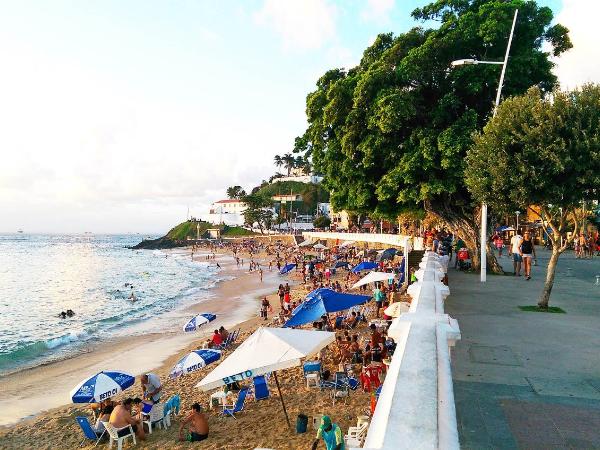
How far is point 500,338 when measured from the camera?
878 cm

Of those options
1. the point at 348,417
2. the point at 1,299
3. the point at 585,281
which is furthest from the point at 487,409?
the point at 1,299

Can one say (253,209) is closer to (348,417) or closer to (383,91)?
(383,91)

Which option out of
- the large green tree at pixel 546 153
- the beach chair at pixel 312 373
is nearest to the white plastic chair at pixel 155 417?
the beach chair at pixel 312 373

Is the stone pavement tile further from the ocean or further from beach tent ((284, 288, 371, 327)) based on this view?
the ocean

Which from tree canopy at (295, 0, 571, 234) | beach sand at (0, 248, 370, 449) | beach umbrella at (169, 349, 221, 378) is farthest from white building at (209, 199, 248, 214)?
beach umbrella at (169, 349, 221, 378)

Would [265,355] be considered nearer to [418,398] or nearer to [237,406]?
[237,406]

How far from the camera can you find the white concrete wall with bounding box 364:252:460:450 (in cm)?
271

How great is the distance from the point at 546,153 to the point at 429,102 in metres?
11.4

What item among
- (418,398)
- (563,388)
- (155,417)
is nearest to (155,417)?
(155,417)

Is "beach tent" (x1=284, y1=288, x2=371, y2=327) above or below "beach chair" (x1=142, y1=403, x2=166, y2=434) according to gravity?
above

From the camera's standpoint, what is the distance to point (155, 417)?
34.6 ft

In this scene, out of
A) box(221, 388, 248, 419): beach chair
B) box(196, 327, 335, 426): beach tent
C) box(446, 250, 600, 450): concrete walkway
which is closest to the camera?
box(446, 250, 600, 450): concrete walkway

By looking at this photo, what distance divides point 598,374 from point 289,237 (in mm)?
91207

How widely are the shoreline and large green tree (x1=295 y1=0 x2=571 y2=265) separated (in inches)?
423
